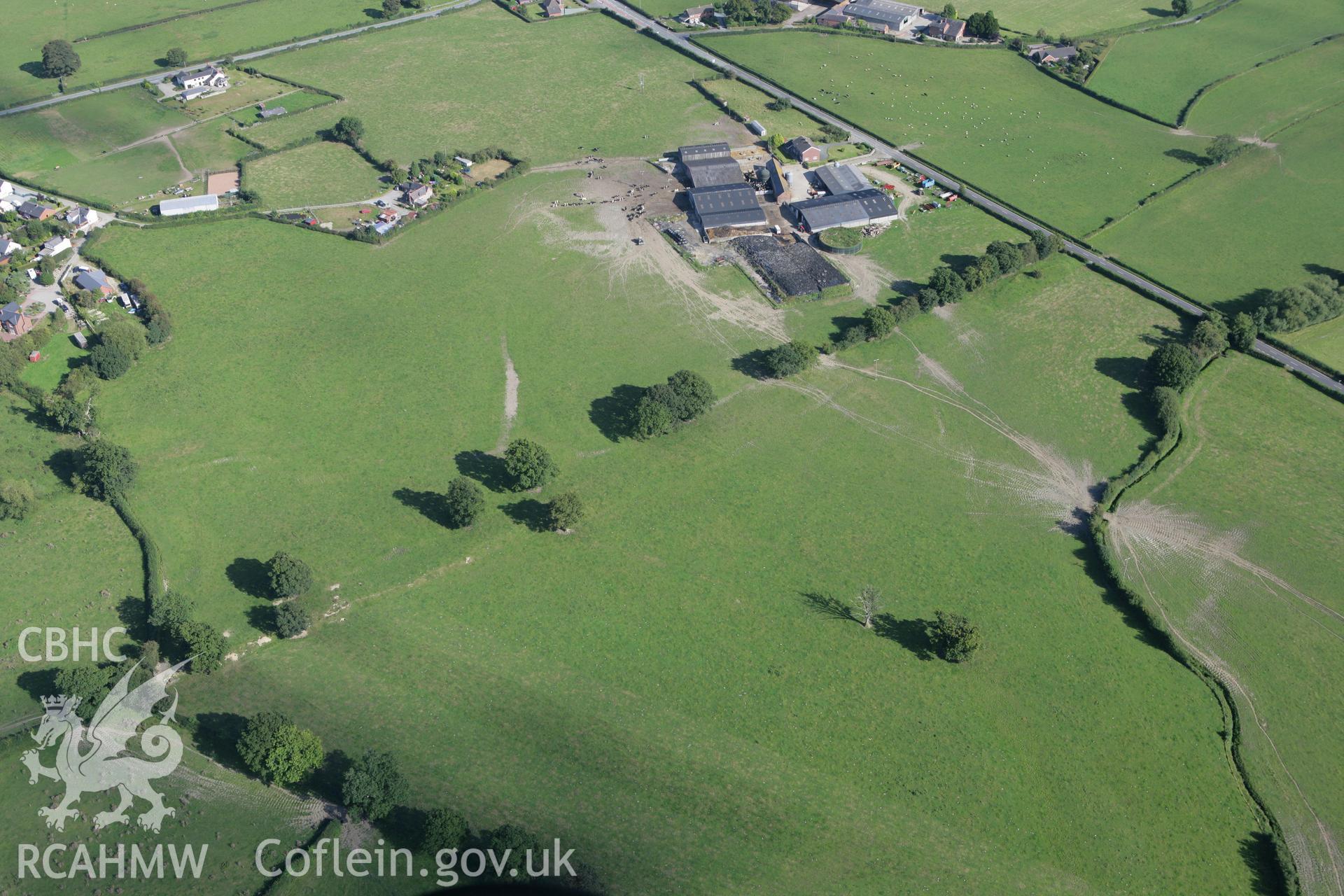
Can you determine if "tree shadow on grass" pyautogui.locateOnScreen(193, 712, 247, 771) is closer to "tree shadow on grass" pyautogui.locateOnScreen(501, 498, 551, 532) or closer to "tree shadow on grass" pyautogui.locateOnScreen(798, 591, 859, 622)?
"tree shadow on grass" pyautogui.locateOnScreen(501, 498, 551, 532)

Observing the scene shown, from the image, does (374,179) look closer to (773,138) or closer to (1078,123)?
(773,138)

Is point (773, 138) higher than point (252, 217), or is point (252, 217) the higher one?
point (773, 138)

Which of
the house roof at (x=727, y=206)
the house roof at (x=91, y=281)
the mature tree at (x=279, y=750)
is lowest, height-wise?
the mature tree at (x=279, y=750)

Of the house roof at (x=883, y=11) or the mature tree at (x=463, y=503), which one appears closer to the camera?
the mature tree at (x=463, y=503)

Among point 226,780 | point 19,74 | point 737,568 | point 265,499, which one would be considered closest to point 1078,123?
point 737,568

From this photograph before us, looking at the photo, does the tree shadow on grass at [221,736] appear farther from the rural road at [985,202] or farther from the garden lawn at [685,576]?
the rural road at [985,202]

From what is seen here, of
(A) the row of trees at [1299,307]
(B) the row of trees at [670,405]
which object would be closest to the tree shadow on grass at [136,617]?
(B) the row of trees at [670,405]

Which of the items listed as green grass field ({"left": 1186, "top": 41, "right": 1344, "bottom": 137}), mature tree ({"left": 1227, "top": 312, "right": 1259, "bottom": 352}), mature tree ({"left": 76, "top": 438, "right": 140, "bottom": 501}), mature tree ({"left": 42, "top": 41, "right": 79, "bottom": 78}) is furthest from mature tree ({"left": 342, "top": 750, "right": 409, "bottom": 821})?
mature tree ({"left": 42, "top": 41, "right": 79, "bottom": 78})
